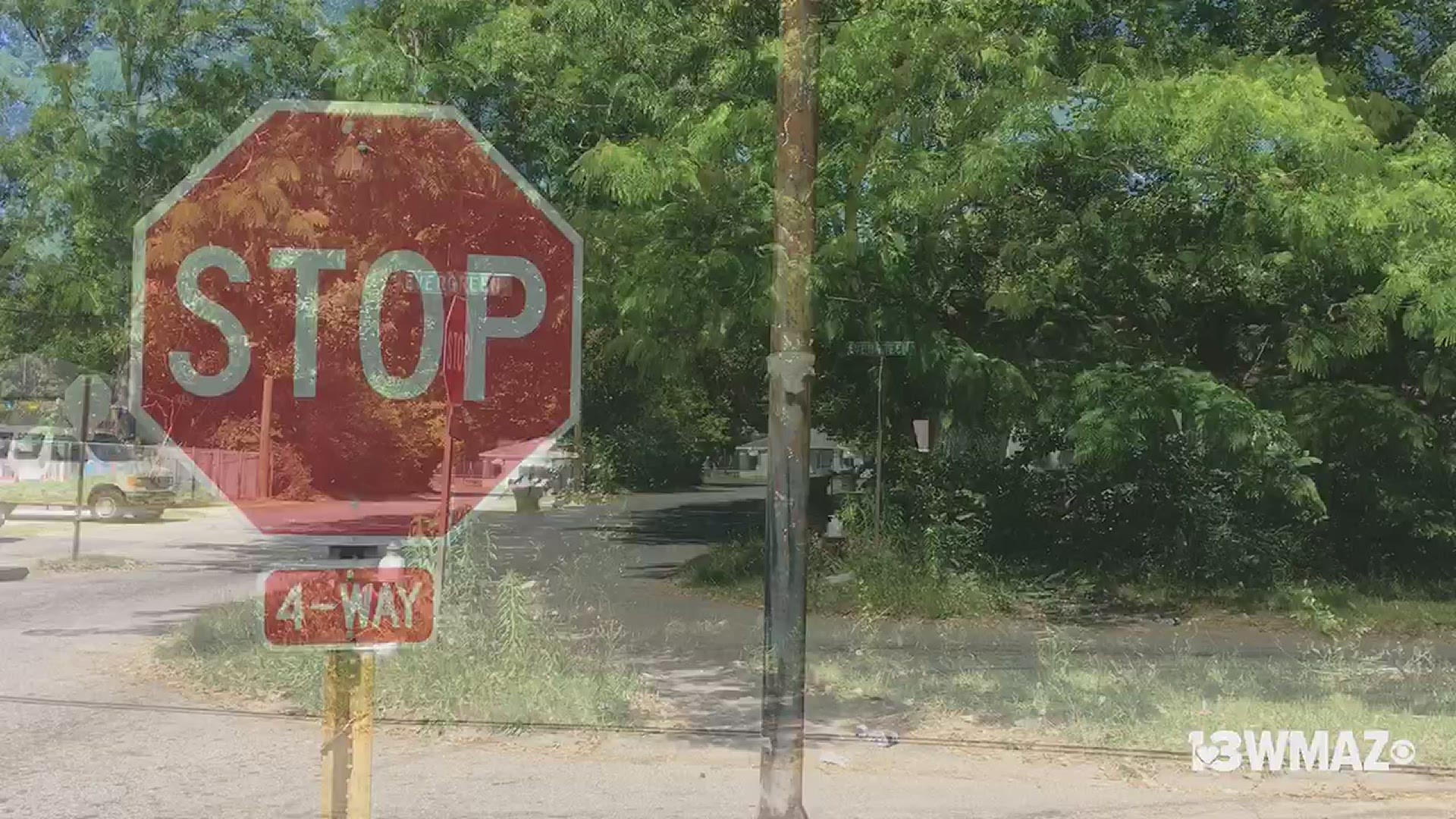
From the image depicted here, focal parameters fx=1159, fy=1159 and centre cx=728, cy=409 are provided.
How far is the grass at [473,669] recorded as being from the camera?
6.30 meters

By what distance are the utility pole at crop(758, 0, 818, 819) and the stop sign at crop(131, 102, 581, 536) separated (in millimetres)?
4028

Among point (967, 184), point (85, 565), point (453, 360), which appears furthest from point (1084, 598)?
point (85, 565)

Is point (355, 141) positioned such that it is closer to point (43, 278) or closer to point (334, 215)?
point (334, 215)

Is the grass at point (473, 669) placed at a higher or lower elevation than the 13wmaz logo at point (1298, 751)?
higher

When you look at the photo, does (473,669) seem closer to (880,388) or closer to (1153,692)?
(1153,692)

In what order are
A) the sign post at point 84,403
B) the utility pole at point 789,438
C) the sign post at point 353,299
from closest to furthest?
1. the utility pole at point 789,438
2. the sign post at point 353,299
3. the sign post at point 84,403

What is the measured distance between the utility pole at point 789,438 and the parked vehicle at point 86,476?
2016cm

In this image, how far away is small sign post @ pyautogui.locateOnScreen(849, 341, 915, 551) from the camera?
9.05 m

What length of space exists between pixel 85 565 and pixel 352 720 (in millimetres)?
12597

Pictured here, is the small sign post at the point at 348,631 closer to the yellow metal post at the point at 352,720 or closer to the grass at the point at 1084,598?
the yellow metal post at the point at 352,720

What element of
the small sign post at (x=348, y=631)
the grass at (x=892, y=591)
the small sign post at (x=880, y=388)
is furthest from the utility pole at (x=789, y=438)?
the grass at (x=892, y=591)

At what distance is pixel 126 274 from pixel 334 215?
5.27 ft

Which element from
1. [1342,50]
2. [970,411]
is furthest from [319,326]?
[1342,50]

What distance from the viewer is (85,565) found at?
14312 millimetres
